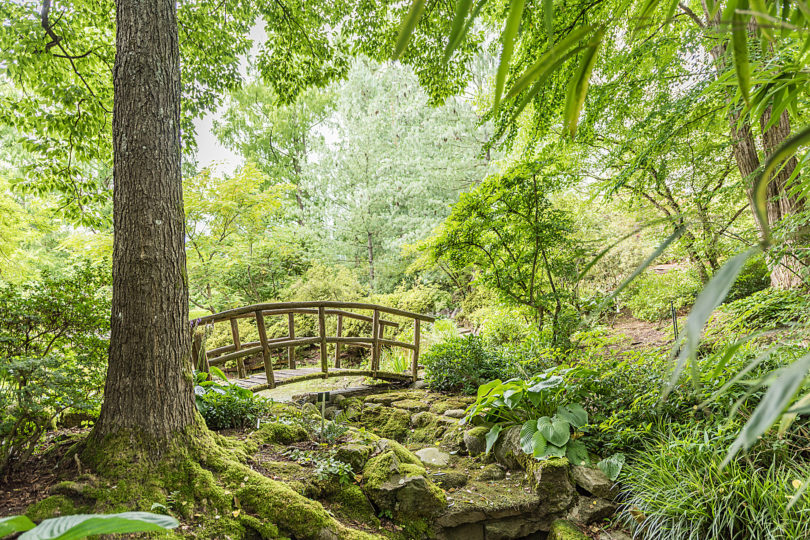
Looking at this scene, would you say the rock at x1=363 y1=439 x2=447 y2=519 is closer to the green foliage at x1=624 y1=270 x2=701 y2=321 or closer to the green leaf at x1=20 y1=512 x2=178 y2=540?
the green leaf at x1=20 y1=512 x2=178 y2=540

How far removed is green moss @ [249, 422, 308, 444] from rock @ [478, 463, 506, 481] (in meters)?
1.42

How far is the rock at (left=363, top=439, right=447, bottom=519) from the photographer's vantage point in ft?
8.69

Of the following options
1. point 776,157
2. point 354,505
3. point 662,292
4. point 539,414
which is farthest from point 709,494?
point 662,292

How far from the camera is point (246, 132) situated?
50.5ft

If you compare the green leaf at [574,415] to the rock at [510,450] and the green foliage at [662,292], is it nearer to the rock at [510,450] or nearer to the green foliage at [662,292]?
the rock at [510,450]

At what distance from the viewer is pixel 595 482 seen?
2807mm

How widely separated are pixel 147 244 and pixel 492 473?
2855 mm

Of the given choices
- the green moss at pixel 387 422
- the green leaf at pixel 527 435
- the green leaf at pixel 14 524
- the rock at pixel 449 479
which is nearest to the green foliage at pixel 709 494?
the green leaf at pixel 527 435

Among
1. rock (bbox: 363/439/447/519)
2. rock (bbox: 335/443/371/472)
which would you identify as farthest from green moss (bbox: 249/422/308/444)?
rock (bbox: 363/439/447/519)

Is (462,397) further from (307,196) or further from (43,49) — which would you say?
(307,196)

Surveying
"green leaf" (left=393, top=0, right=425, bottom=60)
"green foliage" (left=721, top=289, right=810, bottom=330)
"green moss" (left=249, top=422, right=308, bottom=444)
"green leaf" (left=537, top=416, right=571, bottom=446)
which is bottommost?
"green moss" (left=249, top=422, right=308, bottom=444)

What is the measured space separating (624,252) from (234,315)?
796 cm

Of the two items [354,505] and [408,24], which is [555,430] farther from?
[408,24]

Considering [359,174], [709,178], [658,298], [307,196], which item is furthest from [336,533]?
[307,196]
